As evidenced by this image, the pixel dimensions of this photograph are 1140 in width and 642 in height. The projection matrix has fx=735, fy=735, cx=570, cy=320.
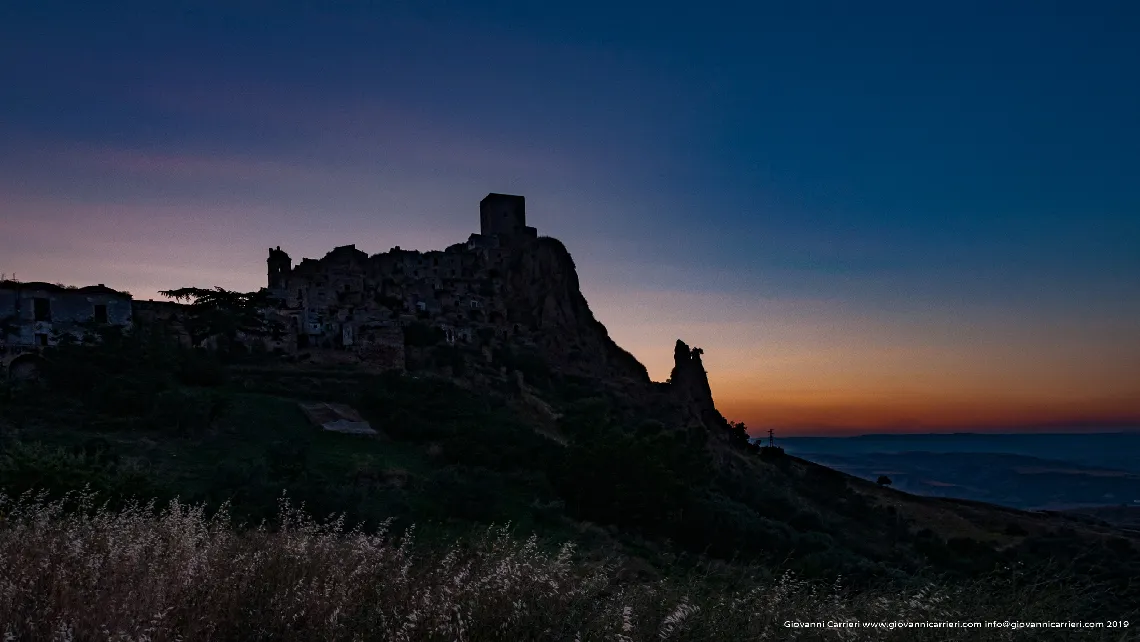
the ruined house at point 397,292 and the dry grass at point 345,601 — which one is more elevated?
the ruined house at point 397,292

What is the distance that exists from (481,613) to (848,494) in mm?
54001

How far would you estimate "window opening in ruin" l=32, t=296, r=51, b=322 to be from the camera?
37.5 m

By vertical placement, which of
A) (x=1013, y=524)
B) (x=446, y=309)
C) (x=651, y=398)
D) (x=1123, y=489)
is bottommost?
(x=1123, y=489)

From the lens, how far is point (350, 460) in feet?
80.8

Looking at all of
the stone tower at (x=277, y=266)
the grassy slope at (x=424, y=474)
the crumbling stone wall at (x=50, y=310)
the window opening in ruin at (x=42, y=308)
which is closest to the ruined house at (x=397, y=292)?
the stone tower at (x=277, y=266)

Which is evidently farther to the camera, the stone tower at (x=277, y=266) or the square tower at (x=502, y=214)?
the square tower at (x=502, y=214)

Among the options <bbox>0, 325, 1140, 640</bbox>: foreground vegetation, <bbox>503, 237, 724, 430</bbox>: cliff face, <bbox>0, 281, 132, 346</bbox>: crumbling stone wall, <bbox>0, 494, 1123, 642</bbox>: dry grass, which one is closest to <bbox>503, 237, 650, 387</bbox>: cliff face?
<bbox>503, 237, 724, 430</bbox>: cliff face

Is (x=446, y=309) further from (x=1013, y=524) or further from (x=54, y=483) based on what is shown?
(x=54, y=483)

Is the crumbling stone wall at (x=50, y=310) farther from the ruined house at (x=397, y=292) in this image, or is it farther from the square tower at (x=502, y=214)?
the square tower at (x=502, y=214)

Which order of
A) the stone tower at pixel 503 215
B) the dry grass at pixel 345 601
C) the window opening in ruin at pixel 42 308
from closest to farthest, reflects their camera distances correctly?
the dry grass at pixel 345 601 → the window opening in ruin at pixel 42 308 → the stone tower at pixel 503 215

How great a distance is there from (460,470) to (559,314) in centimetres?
5375

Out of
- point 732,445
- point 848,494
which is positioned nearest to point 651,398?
point 732,445

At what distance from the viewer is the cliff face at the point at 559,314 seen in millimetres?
72812

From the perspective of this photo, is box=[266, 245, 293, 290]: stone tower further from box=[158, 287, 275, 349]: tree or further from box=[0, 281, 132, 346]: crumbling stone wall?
box=[0, 281, 132, 346]: crumbling stone wall
